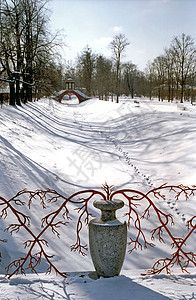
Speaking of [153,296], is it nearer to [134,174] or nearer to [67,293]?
[67,293]

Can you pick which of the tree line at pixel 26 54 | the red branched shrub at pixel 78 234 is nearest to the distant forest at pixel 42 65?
the tree line at pixel 26 54

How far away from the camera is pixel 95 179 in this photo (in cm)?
997

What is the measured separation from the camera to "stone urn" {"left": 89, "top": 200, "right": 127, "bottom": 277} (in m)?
3.54

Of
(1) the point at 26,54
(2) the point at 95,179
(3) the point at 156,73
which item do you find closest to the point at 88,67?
(3) the point at 156,73

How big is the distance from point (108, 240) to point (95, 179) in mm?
6432

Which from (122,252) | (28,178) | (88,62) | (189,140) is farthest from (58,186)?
(88,62)

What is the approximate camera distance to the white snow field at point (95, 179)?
3.56m

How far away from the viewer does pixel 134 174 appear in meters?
10.5

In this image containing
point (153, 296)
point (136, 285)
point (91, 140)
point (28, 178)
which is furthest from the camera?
point (91, 140)

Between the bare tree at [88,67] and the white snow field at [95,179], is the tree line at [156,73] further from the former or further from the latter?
the white snow field at [95,179]

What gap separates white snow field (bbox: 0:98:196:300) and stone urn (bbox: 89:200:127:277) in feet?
0.58

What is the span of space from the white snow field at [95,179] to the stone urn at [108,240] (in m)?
0.18

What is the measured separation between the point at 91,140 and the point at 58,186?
847 cm

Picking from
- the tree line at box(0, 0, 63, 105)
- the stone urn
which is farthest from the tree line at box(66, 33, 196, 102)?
the stone urn
